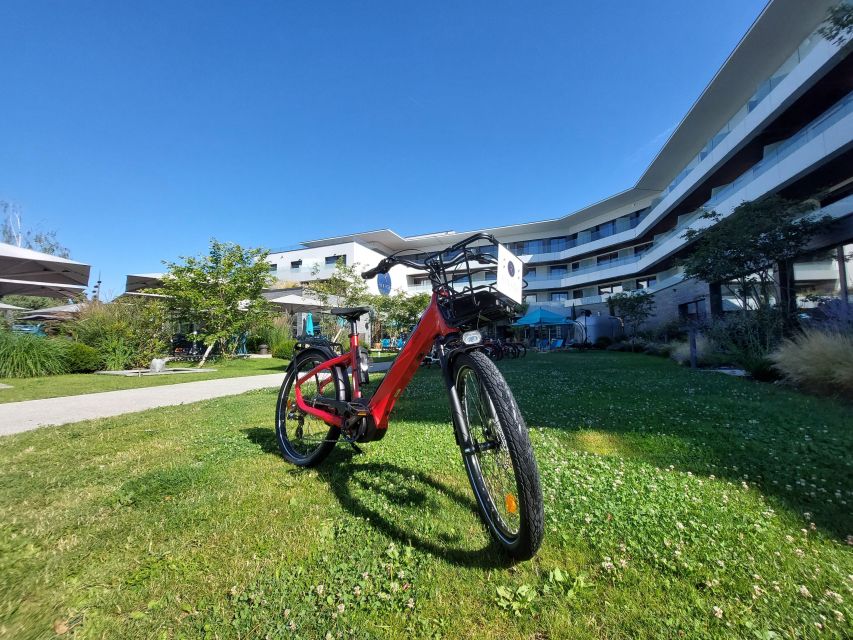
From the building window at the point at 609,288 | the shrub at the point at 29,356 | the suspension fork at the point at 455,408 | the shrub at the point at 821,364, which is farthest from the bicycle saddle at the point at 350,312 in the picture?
the building window at the point at 609,288

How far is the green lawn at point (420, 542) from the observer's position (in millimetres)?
1352

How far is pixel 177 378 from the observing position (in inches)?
358

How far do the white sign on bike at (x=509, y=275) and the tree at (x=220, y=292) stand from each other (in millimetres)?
13083

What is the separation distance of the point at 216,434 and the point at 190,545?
7.46 feet

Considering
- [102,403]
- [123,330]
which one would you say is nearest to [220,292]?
[123,330]

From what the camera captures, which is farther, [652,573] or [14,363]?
[14,363]

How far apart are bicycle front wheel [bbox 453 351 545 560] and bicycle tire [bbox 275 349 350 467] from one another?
3.93 ft

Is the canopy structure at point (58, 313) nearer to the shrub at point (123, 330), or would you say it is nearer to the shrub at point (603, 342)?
the shrub at point (123, 330)

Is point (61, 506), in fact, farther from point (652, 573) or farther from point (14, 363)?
point (14, 363)

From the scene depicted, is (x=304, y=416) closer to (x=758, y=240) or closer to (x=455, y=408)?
(x=455, y=408)

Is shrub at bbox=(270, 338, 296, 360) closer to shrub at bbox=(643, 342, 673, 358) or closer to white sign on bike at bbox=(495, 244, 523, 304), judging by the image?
white sign on bike at bbox=(495, 244, 523, 304)

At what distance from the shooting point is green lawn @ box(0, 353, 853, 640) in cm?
135

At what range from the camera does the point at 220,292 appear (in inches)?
516

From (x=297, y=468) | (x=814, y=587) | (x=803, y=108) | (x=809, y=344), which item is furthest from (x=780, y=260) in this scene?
(x=297, y=468)
